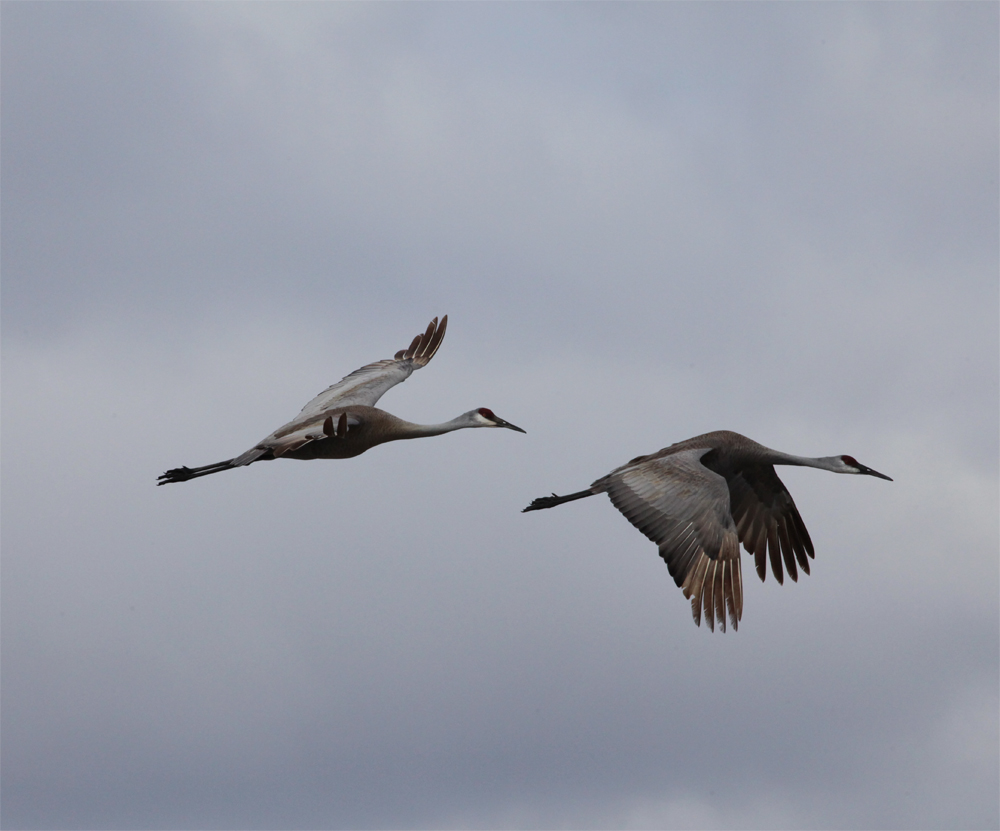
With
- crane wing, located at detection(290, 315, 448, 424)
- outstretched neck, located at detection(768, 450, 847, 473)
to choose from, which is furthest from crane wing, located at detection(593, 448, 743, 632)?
crane wing, located at detection(290, 315, 448, 424)

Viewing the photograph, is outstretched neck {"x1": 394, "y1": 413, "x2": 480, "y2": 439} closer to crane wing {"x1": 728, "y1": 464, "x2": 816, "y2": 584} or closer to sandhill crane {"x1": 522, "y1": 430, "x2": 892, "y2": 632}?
sandhill crane {"x1": 522, "y1": 430, "x2": 892, "y2": 632}

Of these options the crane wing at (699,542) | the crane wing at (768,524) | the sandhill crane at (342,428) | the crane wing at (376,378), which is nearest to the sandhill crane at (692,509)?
the crane wing at (699,542)

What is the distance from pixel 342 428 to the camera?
13.1 metres

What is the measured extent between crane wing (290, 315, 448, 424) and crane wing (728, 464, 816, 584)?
4028 mm

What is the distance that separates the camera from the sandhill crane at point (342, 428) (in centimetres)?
1445

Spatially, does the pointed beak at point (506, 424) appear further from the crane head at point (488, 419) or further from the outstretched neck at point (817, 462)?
the outstretched neck at point (817, 462)

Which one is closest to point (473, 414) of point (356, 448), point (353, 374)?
point (356, 448)

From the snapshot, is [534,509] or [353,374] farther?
[353,374]

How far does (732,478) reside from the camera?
16875 mm

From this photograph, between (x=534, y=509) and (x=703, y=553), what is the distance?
8.18 feet

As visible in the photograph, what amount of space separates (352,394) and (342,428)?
3.80 meters

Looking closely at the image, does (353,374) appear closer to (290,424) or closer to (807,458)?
(290,424)

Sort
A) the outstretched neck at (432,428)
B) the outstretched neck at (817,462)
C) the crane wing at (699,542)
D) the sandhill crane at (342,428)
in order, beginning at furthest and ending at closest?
the outstretched neck at (817,462) → the outstretched neck at (432,428) → the sandhill crane at (342,428) → the crane wing at (699,542)

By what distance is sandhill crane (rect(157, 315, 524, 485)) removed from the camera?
14445mm
